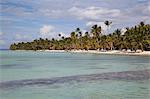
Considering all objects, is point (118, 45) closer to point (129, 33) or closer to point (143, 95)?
point (129, 33)

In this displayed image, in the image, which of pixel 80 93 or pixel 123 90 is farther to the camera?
pixel 123 90

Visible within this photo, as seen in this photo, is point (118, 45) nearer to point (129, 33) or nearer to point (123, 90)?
point (129, 33)

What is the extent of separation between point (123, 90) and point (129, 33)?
93814mm

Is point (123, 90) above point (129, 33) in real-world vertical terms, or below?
below

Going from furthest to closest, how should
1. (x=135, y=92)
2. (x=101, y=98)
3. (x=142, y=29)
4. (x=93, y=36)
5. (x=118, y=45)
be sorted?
1. (x=93, y=36)
2. (x=118, y=45)
3. (x=142, y=29)
4. (x=135, y=92)
5. (x=101, y=98)

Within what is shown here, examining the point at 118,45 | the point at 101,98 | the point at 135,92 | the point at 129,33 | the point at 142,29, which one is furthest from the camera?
the point at 118,45

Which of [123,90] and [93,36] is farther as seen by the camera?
[93,36]

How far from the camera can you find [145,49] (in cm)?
10881

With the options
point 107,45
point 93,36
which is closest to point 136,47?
point 107,45

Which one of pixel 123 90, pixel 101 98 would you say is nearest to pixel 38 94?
pixel 101 98

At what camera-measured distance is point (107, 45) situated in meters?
132

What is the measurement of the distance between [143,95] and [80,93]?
3.66m

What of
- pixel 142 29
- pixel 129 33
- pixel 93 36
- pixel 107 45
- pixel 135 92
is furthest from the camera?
pixel 93 36

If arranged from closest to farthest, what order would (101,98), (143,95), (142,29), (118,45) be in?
1. (101,98)
2. (143,95)
3. (142,29)
4. (118,45)
